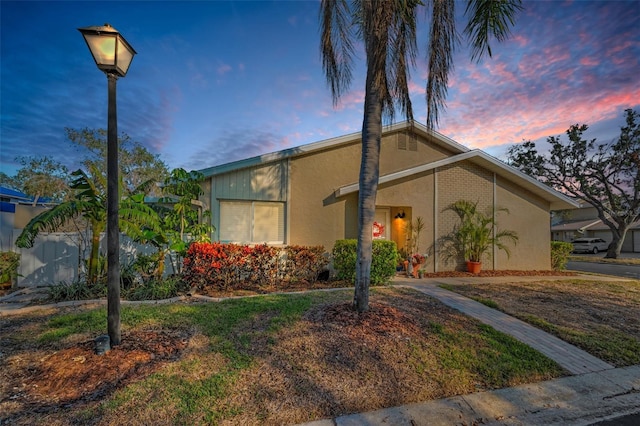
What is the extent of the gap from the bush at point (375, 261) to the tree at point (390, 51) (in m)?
3.43

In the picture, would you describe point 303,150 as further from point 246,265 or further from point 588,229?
point 588,229

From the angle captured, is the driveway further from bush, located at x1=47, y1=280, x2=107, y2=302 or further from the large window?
bush, located at x1=47, y1=280, x2=107, y2=302

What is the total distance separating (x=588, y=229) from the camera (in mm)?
34938

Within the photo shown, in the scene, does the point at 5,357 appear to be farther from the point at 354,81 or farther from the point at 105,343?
the point at 354,81

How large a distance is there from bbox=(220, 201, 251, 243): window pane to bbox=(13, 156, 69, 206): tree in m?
17.7

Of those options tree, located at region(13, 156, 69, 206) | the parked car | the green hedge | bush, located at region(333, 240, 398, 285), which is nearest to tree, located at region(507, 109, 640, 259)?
the parked car

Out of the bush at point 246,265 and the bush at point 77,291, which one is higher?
the bush at point 246,265

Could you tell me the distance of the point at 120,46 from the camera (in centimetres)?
386

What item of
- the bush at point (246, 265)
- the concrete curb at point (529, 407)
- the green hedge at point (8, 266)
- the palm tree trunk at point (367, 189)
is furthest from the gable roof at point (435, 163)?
the concrete curb at point (529, 407)

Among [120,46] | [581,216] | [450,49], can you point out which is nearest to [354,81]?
[450,49]

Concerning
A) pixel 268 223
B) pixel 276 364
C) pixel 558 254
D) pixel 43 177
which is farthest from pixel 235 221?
pixel 43 177

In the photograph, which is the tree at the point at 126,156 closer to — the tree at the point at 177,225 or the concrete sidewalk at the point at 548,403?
the tree at the point at 177,225

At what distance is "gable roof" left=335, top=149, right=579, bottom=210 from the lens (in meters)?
10.6

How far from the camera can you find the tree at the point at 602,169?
68.7 ft
